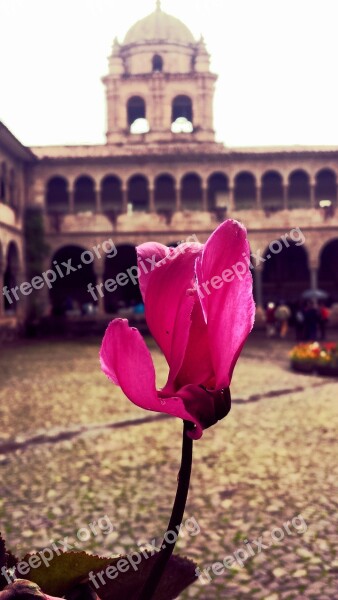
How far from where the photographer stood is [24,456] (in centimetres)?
677

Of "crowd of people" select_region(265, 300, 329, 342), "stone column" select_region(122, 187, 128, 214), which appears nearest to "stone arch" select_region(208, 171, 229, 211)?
"stone column" select_region(122, 187, 128, 214)

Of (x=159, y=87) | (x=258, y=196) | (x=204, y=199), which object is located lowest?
(x=204, y=199)

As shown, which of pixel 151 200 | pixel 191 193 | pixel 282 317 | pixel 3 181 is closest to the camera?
pixel 282 317

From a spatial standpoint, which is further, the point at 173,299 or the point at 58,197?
the point at 58,197

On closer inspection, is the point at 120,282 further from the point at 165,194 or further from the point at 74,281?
the point at 165,194

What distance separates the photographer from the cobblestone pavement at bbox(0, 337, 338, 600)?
163 inches

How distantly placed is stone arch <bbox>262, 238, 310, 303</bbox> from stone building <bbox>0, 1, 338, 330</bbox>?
5 centimetres

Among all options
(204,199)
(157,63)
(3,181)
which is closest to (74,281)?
(204,199)

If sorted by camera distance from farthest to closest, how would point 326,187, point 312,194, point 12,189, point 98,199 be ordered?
point 326,187, point 312,194, point 98,199, point 12,189

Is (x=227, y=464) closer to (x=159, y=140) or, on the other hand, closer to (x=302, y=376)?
(x=302, y=376)

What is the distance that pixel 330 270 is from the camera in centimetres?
3322

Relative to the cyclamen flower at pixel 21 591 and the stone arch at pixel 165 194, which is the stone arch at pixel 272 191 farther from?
the cyclamen flower at pixel 21 591

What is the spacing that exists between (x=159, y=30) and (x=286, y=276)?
14.8 m

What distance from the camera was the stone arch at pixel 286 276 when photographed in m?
32.8
